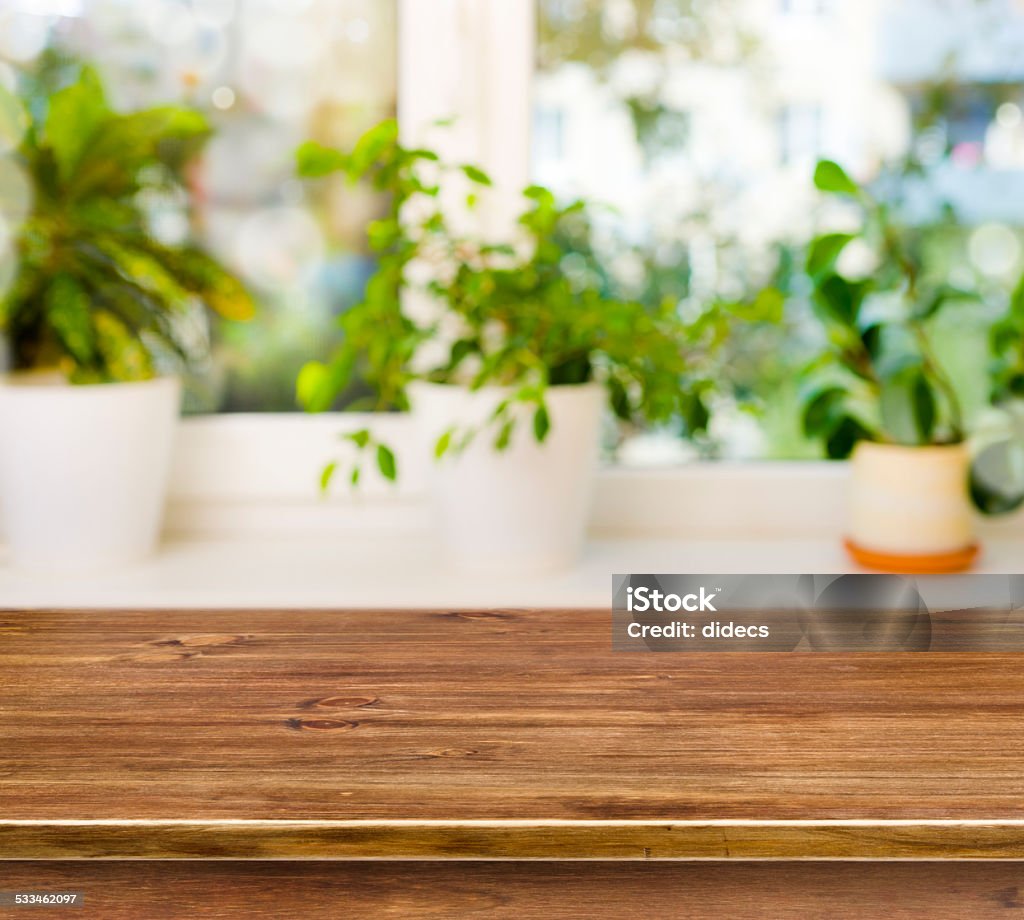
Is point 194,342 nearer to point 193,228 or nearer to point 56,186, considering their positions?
→ point 193,228

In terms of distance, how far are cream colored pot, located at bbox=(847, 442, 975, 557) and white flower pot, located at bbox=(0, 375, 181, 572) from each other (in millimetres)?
824

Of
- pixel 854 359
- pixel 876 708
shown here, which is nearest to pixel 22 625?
pixel 876 708

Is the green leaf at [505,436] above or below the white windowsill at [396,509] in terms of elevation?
above

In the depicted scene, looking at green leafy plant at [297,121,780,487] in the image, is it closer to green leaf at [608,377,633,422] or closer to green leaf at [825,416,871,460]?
green leaf at [608,377,633,422]

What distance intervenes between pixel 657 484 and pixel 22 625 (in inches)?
30.4

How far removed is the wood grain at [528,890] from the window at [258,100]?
34.6 inches

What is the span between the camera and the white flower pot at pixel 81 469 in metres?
1.24

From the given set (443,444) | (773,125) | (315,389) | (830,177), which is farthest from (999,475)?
(315,389)

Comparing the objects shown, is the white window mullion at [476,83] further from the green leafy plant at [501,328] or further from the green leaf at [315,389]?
the green leaf at [315,389]

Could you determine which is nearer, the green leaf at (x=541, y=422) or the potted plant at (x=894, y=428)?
the green leaf at (x=541, y=422)

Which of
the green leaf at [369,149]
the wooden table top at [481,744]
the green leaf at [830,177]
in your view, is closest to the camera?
the wooden table top at [481,744]

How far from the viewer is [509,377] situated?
1.22m

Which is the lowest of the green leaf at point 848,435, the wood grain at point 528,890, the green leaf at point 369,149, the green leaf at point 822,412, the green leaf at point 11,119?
the wood grain at point 528,890

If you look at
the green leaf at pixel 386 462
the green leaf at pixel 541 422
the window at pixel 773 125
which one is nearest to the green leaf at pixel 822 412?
the window at pixel 773 125
